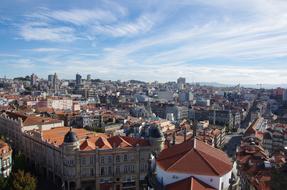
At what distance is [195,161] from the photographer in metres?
39.7

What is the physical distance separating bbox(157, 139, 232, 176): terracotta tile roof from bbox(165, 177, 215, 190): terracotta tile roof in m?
0.94

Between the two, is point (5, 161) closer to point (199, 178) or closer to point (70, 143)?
point (70, 143)

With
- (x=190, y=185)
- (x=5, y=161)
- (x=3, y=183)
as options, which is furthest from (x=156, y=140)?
(x=5, y=161)

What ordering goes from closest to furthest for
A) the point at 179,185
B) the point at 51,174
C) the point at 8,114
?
the point at 179,185 → the point at 51,174 → the point at 8,114

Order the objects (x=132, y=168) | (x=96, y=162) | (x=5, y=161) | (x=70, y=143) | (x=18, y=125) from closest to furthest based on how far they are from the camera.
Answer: (x=70, y=143) → (x=96, y=162) → (x=132, y=168) → (x=5, y=161) → (x=18, y=125)

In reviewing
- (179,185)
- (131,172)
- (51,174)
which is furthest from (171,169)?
(51,174)

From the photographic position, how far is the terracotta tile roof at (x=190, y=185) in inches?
1470

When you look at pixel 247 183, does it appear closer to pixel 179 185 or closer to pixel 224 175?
pixel 224 175

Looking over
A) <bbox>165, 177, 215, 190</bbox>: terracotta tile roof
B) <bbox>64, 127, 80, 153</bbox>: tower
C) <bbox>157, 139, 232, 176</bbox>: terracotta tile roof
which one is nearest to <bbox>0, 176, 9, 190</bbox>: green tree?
<bbox>64, 127, 80, 153</bbox>: tower

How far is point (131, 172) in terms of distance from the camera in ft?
203

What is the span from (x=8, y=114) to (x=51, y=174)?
32.5 meters

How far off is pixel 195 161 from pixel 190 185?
10.4 feet

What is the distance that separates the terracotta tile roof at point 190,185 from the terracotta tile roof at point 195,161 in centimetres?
94

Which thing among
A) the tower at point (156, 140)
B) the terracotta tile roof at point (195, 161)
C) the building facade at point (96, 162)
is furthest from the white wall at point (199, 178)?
the tower at point (156, 140)
